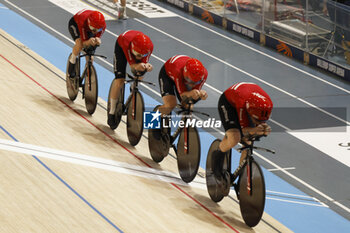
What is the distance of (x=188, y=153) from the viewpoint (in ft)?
23.3

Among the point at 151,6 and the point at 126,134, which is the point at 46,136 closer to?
the point at 126,134

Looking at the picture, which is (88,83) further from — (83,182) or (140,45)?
(83,182)

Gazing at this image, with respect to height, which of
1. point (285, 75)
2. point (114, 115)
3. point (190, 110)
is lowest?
point (285, 75)

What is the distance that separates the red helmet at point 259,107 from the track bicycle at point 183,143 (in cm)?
97

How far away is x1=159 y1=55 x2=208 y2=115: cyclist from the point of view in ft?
21.7

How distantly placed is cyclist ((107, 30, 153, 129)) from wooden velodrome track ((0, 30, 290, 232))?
50 cm

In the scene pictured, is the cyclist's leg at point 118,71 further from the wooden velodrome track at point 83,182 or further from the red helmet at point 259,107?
the red helmet at point 259,107

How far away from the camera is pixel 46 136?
805cm

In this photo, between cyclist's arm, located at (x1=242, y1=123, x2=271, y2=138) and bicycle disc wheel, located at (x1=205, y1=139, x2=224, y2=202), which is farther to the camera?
bicycle disc wheel, located at (x1=205, y1=139, x2=224, y2=202)

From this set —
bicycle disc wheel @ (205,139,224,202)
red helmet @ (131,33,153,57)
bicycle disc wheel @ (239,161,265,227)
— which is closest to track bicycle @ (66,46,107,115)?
red helmet @ (131,33,153,57)

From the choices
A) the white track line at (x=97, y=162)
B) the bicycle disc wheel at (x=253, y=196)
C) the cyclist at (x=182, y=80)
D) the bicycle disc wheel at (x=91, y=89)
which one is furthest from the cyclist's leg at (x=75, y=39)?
the bicycle disc wheel at (x=253, y=196)

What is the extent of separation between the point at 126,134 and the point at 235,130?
253 centimetres

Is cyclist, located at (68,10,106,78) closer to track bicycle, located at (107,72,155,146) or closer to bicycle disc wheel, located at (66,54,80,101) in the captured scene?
bicycle disc wheel, located at (66,54,80,101)

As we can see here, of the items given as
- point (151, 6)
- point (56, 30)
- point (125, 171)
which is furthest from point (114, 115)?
point (151, 6)
